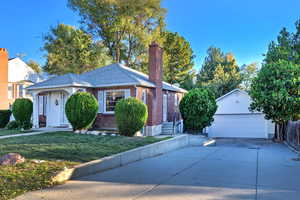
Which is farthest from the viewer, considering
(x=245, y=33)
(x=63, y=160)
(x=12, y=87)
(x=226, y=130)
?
(x=12, y=87)

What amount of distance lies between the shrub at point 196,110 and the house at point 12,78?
57.6 ft

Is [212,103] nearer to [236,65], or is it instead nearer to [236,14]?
[236,14]

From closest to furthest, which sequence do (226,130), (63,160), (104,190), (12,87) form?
(104,190)
(63,160)
(226,130)
(12,87)

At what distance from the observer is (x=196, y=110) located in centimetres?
1934

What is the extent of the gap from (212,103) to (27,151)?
48.9 feet

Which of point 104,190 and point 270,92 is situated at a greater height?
point 270,92

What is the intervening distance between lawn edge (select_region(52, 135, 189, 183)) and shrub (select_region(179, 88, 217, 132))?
7345 mm

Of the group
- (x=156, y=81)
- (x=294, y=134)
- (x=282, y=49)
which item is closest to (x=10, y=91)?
(x=156, y=81)

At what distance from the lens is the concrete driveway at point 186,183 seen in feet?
16.7

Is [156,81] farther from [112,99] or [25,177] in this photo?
[25,177]

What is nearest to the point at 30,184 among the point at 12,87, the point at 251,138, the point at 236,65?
the point at 251,138

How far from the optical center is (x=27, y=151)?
319 inches

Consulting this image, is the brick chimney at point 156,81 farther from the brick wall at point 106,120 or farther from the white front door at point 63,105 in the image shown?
the white front door at point 63,105

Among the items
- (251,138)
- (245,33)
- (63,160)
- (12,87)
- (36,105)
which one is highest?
(245,33)
